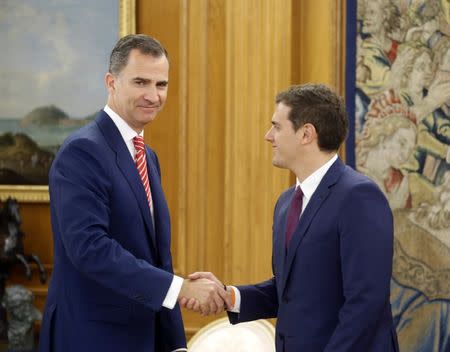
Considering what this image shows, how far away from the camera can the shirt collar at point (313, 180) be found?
2.84 meters

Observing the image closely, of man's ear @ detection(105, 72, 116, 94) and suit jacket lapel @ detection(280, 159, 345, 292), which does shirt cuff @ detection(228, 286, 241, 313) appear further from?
man's ear @ detection(105, 72, 116, 94)

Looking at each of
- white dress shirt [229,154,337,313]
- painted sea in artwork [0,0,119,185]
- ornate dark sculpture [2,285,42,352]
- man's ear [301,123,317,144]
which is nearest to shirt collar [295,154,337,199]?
white dress shirt [229,154,337,313]

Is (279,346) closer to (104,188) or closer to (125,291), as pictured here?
(125,291)

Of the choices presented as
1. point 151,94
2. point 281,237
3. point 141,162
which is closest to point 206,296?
point 281,237

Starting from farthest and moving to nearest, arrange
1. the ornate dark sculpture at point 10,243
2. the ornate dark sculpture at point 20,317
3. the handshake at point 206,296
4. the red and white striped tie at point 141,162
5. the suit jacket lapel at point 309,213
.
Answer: the ornate dark sculpture at point 10,243 → the ornate dark sculpture at point 20,317 → the handshake at point 206,296 → the red and white striped tie at point 141,162 → the suit jacket lapel at point 309,213

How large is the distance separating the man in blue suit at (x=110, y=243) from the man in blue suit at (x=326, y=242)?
1.43 feet

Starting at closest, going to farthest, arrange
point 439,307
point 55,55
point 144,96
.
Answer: point 144,96 < point 439,307 < point 55,55

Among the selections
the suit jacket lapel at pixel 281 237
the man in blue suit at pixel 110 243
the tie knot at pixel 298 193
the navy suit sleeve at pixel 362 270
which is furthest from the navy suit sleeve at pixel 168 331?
the navy suit sleeve at pixel 362 270

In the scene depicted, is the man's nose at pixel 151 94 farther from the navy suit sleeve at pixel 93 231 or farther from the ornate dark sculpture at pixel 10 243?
the ornate dark sculpture at pixel 10 243

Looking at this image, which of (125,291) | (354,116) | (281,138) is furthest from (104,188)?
(354,116)

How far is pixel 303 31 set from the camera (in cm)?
524

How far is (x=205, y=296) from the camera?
3193 mm

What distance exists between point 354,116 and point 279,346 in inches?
97.3

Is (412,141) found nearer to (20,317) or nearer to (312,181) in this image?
(312,181)
